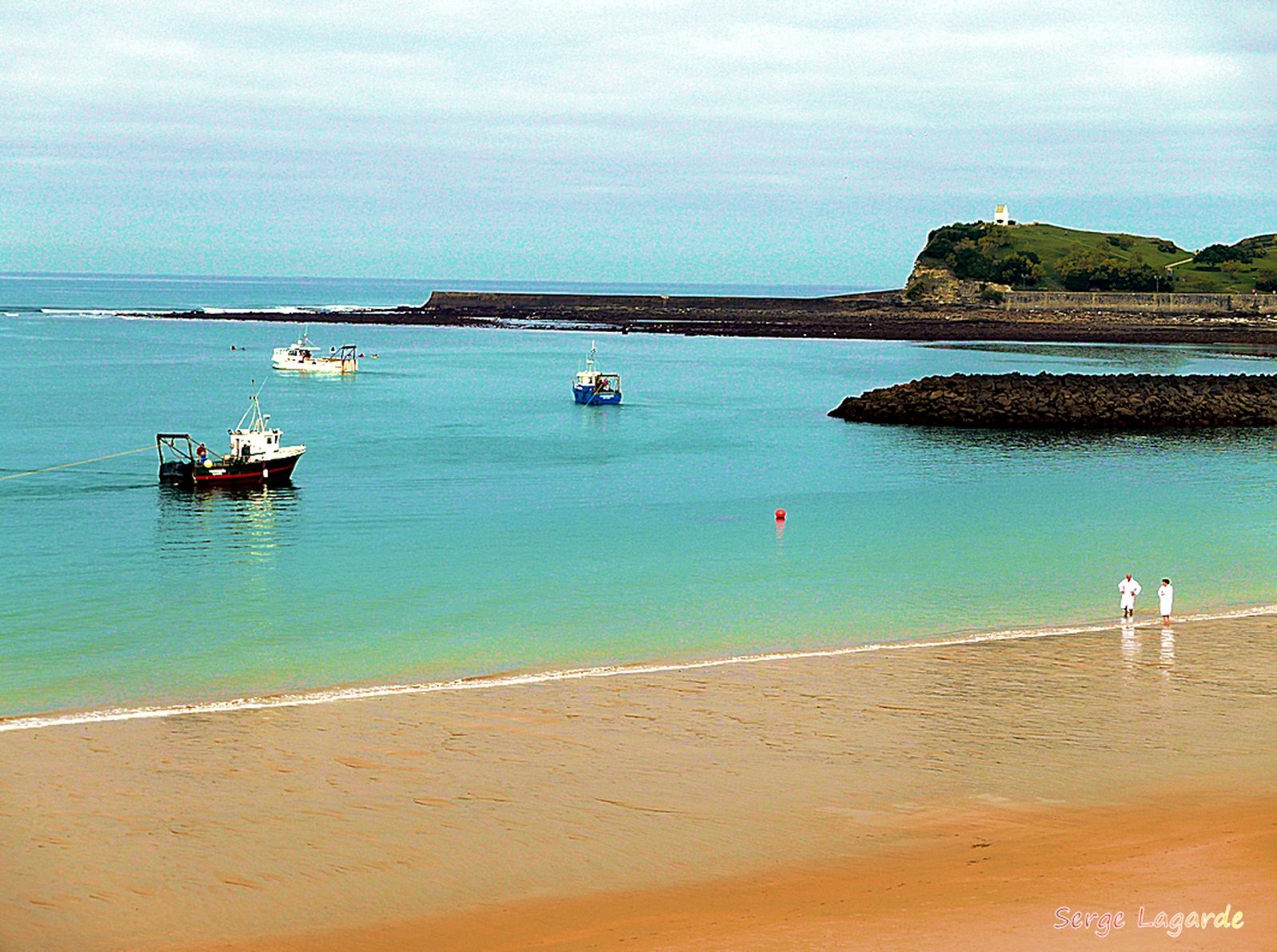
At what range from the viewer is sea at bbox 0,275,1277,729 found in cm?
2044

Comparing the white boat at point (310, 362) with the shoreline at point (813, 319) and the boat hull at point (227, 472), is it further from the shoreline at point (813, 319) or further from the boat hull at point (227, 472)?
the shoreline at point (813, 319)

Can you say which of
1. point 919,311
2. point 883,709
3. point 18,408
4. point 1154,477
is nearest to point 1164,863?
point 883,709

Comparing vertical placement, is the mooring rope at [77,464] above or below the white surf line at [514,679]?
above

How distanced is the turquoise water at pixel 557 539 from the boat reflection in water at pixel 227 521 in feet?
0.46


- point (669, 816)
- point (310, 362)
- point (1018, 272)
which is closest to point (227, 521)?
point (669, 816)

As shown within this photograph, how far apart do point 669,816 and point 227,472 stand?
28326mm

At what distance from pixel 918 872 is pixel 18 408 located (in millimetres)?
59199

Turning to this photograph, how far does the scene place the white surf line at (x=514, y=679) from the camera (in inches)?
650

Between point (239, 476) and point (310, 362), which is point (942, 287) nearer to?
point (310, 362)

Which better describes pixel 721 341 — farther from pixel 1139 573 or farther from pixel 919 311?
pixel 1139 573

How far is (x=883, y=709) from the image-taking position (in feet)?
54.5

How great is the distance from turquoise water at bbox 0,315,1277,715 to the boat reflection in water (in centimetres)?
14

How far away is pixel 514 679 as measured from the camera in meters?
18.4

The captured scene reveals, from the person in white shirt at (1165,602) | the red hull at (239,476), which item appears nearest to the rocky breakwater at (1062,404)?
the red hull at (239,476)
